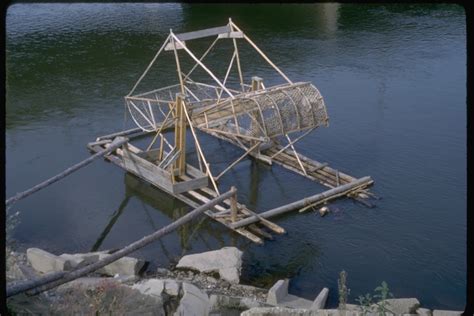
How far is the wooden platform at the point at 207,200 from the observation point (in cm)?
1430

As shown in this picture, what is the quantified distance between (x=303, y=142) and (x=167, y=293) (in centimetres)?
1030

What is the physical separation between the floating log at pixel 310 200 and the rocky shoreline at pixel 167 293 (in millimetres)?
1130

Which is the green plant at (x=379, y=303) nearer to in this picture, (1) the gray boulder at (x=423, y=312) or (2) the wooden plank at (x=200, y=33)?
(1) the gray boulder at (x=423, y=312)

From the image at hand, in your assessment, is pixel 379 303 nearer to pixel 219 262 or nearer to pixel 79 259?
pixel 219 262

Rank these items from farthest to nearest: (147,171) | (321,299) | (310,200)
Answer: (147,171) → (310,200) → (321,299)

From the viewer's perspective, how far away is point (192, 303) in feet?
32.3

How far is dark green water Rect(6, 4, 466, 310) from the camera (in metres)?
14.0

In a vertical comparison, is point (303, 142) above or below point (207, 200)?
below

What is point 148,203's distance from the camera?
16406mm

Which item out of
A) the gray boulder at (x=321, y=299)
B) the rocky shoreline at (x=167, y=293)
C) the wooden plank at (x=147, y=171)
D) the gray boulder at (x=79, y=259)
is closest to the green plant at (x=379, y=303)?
the rocky shoreline at (x=167, y=293)

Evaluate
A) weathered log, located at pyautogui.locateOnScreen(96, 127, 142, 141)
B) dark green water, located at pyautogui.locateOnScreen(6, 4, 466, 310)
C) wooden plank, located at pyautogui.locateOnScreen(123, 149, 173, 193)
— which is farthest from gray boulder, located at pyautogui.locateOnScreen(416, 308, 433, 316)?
weathered log, located at pyautogui.locateOnScreen(96, 127, 142, 141)

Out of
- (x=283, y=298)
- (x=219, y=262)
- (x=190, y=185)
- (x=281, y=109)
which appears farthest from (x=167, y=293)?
(x=281, y=109)

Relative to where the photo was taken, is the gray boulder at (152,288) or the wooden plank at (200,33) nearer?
the gray boulder at (152,288)

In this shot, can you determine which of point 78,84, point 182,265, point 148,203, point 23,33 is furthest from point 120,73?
point 182,265
